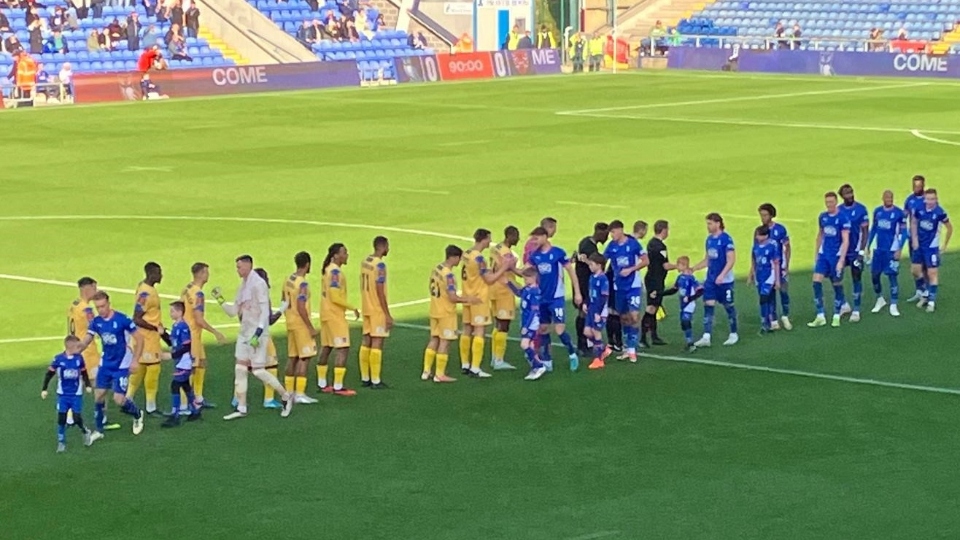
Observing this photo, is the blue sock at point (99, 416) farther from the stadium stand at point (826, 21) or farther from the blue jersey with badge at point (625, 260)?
the stadium stand at point (826, 21)

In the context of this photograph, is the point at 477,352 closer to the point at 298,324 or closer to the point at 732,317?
the point at 298,324

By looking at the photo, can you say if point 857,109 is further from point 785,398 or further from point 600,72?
point 785,398

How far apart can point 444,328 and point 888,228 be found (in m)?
7.59

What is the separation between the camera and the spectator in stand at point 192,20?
72.3 metres

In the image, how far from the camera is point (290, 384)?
19344mm

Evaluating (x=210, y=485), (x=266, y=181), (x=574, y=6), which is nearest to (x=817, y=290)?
(x=210, y=485)

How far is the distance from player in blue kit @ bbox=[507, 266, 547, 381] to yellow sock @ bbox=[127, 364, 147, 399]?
4.49 metres

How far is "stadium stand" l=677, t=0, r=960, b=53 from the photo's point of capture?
8238 cm

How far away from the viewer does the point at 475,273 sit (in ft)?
68.4

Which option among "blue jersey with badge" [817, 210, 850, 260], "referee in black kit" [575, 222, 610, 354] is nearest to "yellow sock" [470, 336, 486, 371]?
"referee in black kit" [575, 222, 610, 354]

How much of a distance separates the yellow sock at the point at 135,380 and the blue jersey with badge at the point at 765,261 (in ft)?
27.2

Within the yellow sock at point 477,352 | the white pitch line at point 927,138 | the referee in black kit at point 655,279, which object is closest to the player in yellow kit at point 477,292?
the yellow sock at point 477,352

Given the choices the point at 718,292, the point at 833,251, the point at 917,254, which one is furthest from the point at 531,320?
the point at 917,254

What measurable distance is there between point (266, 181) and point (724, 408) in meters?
22.4
